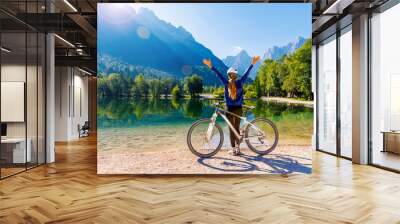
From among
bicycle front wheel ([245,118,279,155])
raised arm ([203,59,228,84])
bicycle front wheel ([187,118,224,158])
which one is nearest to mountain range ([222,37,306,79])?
raised arm ([203,59,228,84])

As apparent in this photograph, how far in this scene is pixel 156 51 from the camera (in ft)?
21.1

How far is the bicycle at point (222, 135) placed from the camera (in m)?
6.29

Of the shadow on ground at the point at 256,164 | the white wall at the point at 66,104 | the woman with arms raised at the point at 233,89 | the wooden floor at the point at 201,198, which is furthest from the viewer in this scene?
the white wall at the point at 66,104

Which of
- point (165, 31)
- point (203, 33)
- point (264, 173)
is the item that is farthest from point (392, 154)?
point (165, 31)

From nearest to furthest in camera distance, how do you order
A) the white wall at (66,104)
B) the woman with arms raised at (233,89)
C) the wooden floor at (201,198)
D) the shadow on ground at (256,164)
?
the wooden floor at (201,198) < the shadow on ground at (256,164) < the woman with arms raised at (233,89) < the white wall at (66,104)

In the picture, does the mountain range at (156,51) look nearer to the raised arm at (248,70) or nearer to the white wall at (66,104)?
the raised arm at (248,70)

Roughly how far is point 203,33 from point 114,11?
1.48 meters

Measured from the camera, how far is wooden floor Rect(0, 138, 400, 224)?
12.9 feet

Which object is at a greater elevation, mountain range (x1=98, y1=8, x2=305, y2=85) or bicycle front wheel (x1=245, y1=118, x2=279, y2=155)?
mountain range (x1=98, y1=8, x2=305, y2=85)

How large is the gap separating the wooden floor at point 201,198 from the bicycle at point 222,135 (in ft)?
1.52

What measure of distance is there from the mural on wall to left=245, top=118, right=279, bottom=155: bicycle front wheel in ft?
0.05

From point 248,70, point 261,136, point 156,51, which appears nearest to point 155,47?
point 156,51

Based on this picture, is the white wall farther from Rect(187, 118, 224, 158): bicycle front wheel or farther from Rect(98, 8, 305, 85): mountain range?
Rect(187, 118, 224, 158): bicycle front wheel

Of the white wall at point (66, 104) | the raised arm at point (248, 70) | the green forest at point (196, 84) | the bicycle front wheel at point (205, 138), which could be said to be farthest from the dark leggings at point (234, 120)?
the white wall at point (66, 104)
